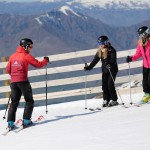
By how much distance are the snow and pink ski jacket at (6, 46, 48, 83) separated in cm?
99

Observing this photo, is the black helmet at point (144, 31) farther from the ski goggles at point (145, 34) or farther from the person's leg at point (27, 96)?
the person's leg at point (27, 96)

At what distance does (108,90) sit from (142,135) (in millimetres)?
3501

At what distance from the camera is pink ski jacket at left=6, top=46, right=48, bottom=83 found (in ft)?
25.3

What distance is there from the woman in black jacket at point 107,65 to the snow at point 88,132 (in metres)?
0.32

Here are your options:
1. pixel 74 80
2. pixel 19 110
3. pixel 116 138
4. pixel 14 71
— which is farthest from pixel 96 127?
pixel 74 80

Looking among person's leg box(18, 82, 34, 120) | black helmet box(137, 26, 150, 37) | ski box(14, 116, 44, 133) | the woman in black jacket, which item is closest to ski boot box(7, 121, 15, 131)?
ski box(14, 116, 44, 133)

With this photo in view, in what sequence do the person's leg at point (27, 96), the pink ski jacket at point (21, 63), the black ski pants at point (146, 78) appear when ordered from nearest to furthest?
the pink ski jacket at point (21, 63), the person's leg at point (27, 96), the black ski pants at point (146, 78)

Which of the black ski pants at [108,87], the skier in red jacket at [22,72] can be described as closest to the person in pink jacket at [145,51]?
the black ski pants at [108,87]

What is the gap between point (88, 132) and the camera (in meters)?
6.86

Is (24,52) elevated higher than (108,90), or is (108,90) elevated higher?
(24,52)

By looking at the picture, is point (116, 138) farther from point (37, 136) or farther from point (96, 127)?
point (37, 136)

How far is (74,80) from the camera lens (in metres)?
12.4

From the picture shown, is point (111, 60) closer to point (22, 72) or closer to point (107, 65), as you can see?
point (107, 65)

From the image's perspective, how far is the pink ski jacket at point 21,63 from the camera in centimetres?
771
